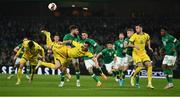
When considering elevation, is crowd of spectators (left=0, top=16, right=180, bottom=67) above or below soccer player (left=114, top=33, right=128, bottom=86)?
above

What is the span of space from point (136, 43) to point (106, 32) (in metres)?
25.8

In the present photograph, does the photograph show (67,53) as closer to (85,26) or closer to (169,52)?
(169,52)

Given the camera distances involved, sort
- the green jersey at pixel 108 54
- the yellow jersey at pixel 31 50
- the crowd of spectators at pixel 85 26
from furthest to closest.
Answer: the crowd of spectators at pixel 85 26 → the green jersey at pixel 108 54 → the yellow jersey at pixel 31 50

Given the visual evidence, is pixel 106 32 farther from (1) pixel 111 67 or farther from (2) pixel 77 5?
(1) pixel 111 67

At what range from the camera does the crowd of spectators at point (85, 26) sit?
4753 cm

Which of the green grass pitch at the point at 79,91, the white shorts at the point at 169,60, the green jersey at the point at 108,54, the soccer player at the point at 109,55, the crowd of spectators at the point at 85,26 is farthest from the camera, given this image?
the crowd of spectators at the point at 85,26

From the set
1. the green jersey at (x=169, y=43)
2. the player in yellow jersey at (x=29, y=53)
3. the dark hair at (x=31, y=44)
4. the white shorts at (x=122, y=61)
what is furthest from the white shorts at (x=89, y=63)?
the green jersey at (x=169, y=43)

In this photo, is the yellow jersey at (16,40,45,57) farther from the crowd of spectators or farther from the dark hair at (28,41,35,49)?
the crowd of spectators

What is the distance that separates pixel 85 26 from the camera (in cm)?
4838

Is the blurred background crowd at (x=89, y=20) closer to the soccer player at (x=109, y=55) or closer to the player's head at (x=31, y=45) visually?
the soccer player at (x=109, y=55)

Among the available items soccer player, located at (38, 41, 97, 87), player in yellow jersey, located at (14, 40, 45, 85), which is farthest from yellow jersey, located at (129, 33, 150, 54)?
player in yellow jersey, located at (14, 40, 45, 85)

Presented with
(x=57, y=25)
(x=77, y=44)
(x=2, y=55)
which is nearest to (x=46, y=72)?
(x=2, y=55)

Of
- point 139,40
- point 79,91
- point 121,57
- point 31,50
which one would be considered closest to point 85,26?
point 121,57

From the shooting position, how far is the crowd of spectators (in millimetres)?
47531
